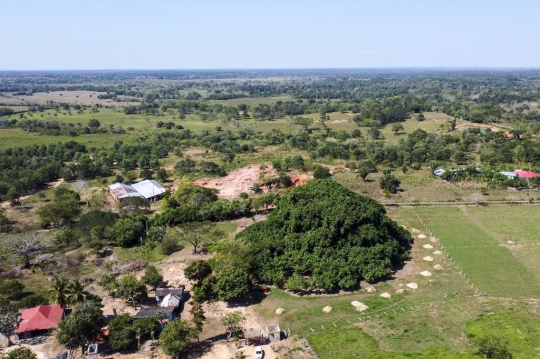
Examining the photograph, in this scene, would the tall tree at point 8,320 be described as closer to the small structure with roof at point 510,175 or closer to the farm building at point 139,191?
the farm building at point 139,191

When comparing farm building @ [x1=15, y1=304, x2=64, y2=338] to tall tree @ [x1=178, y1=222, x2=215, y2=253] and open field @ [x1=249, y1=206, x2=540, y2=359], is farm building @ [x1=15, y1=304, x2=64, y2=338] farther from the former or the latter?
open field @ [x1=249, y1=206, x2=540, y2=359]

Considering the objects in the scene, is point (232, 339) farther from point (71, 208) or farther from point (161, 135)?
point (161, 135)

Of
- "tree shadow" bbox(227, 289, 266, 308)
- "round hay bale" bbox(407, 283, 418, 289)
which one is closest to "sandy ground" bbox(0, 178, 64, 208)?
"tree shadow" bbox(227, 289, 266, 308)

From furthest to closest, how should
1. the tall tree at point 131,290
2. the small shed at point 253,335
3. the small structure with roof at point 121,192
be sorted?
the small structure with roof at point 121,192 < the tall tree at point 131,290 < the small shed at point 253,335

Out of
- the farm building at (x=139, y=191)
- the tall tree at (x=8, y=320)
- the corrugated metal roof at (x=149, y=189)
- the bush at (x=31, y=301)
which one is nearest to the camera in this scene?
the tall tree at (x=8, y=320)

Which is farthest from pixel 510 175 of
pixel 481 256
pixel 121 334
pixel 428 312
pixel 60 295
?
pixel 60 295

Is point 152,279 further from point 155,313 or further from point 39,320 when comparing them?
point 39,320

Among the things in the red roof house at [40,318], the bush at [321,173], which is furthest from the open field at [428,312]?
the bush at [321,173]
